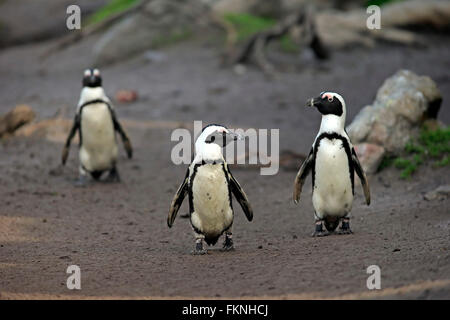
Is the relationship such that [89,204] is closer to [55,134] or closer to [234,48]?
[55,134]

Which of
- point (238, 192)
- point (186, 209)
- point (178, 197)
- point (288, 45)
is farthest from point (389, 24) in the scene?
point (178, 197)

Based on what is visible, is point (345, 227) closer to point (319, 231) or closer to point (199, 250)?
point (319, 231)

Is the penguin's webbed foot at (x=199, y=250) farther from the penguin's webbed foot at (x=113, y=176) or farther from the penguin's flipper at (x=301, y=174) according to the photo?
the penguin's webbed foot at (x=113, y=176)

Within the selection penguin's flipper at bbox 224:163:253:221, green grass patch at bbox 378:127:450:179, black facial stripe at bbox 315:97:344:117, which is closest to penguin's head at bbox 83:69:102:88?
green grass patch at bbox 378:127:450:179

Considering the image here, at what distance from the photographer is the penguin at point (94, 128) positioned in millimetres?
9023

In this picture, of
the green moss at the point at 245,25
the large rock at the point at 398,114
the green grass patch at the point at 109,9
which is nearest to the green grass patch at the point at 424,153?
the large rock at the point at 398,114

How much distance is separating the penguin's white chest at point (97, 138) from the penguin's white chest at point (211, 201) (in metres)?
3.42

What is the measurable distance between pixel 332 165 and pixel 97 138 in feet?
12.3

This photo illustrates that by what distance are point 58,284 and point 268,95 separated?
8842mm

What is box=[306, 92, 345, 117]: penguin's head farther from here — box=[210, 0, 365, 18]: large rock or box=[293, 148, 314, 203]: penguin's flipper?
box=[210, 0, 365, 18]: large rock

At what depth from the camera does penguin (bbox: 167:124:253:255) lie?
19.2ft
